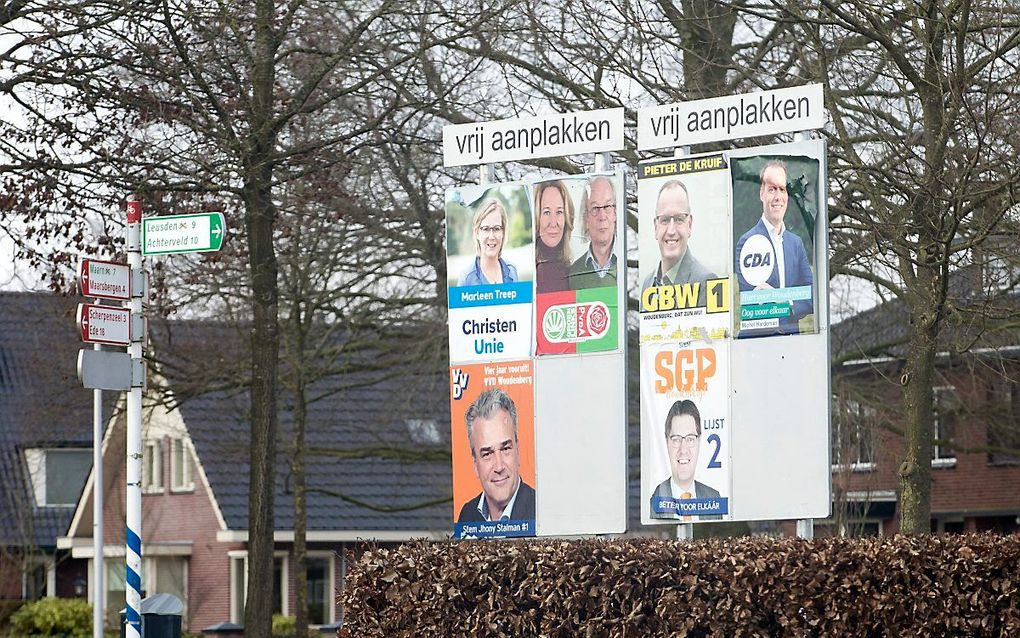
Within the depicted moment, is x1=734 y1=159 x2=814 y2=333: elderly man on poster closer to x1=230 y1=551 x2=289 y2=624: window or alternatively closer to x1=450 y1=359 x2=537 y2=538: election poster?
x1=450 y1=359 x2=537 y2=538: election poster

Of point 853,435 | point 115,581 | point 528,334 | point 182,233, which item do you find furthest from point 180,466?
point 528,334

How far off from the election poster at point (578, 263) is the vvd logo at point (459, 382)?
0.69 metres

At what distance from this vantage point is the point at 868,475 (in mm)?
30891

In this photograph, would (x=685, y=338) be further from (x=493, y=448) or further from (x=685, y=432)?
(x=493, y=448)

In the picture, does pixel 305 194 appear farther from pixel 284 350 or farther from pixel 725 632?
pixel 284 350

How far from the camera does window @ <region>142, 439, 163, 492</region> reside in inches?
1631

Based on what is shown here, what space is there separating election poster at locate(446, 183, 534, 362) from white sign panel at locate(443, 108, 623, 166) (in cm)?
28

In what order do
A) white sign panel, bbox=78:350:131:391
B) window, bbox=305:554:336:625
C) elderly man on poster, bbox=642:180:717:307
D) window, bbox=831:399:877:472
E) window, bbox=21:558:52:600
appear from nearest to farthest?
1. elderly man on poster, bbox=642:180:717:307
2. white sign panel, bbox=78:350:131:391
3. window, bbox=831:399:877:472
4. window, bbox=305:554:336:625
5. window, bbox=21:558:52:600

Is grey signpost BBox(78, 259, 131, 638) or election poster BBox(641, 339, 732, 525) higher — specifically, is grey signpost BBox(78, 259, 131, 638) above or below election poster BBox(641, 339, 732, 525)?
above

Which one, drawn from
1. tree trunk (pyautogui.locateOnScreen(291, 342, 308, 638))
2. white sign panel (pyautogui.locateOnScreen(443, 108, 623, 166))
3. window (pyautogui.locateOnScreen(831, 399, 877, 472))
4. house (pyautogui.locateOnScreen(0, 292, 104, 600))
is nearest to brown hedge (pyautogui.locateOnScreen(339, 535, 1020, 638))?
white sign panel (pyautogui.locateOnScreen(443, 108, 623, 166))

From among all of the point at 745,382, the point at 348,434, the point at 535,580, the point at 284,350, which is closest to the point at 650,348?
the point at 745,382

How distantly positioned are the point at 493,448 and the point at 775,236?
9.18ft

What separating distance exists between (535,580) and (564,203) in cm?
327

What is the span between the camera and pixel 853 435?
90.3 ft
